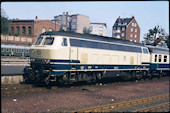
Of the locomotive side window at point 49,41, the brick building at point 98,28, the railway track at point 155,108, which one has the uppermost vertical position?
the brick building at point 98,28

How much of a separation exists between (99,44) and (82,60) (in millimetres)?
2556

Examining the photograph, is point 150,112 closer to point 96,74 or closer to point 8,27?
point 96,74

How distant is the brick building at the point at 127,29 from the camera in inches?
3184

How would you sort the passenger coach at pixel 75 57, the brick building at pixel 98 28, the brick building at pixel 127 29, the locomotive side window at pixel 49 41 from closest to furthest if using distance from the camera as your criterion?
the passenger coach at pixel 75 57 < the locomotive side window at pixel 49 41 < the brick building at pixel 127 29 < the brick building at pixel 98 28

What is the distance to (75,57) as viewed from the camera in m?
14.9

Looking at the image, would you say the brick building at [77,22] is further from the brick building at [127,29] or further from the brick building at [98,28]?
the brick building at [127,29]

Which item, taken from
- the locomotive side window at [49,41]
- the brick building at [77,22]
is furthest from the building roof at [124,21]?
the locomotive side window at [49,41]

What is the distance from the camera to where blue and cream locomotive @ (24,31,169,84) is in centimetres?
1383

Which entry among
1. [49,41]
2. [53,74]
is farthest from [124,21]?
[53,74]

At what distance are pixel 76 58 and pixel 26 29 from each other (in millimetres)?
50343

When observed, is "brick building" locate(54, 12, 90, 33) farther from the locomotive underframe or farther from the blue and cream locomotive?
the locomotive underframe

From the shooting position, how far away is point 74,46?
48.4 feet

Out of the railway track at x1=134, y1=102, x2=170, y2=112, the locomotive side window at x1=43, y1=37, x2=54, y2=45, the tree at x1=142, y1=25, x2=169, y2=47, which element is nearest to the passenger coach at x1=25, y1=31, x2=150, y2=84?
the locomotive side window at x1=43, y1=37, x2=54, y2=45

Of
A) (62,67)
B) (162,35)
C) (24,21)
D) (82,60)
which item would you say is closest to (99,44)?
(82,60)
